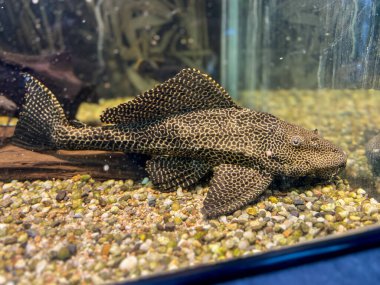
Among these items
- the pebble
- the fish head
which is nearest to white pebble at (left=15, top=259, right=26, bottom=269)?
the pebble

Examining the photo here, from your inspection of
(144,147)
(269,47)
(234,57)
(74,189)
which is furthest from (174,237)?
(234,57)

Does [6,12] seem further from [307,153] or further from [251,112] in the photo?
[307,153]

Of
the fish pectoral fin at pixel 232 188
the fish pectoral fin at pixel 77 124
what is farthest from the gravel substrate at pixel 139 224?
the fish pectoral fin at pixel 77 124

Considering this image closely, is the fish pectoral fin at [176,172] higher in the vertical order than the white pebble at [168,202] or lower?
higher

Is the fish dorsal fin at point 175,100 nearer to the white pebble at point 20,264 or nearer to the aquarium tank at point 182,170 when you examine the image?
the aquarium tank at point 182,170

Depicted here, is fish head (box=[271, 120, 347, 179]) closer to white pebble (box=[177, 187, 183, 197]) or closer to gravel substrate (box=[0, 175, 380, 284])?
gravel substrate (box=[0, 175, 380, 284])

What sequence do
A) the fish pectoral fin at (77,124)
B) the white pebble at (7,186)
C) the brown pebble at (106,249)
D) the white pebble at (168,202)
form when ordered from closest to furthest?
1. the brown pebble at (106,249)
2. the white pebble at (168,202)
3. the white pebble at (7,186)
4. the fish pectoral fin at (77,124)

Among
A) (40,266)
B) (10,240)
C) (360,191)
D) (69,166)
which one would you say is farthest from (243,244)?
(69,166)
